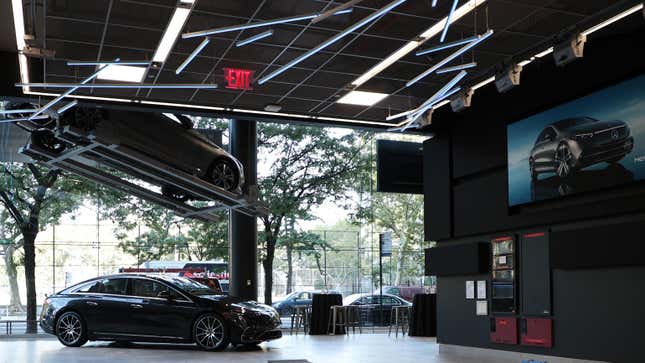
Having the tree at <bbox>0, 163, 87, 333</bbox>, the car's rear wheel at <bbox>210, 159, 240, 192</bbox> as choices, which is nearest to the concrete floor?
the car's rear wheel at <bbox>210, 159, 240, 192</bbox>

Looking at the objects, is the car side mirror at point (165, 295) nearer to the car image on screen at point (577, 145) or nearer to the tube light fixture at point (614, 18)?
the car image on screen at point (577, 145)

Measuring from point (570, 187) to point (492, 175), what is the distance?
2.14 m

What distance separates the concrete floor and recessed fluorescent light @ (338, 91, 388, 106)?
4.07 metres

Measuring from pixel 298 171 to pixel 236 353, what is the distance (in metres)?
12.0

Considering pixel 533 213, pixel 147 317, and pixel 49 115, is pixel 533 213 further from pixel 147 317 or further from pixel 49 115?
pixel 49 115

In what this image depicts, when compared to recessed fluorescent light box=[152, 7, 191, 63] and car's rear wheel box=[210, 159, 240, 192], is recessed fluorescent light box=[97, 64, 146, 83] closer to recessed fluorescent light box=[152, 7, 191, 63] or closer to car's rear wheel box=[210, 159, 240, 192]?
recessed fluorescent light box=[152, 7, 191, 63]

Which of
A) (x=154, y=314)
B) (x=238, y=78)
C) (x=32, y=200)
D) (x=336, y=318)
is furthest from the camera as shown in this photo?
(x=32, y=200)

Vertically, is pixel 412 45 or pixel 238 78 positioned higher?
pixel 412 45

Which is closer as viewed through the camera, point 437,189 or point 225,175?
point 437,189

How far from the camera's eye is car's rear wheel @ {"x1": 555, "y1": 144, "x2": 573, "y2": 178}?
1003 centimetres

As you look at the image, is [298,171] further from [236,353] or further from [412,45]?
[412,45]

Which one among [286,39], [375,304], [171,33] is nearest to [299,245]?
[375,304]

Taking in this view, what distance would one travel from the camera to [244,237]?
18.0 metres

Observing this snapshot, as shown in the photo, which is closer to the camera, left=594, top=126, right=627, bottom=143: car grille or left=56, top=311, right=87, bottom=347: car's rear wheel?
left=594, top=126, right=627, bottom=143: car grille
